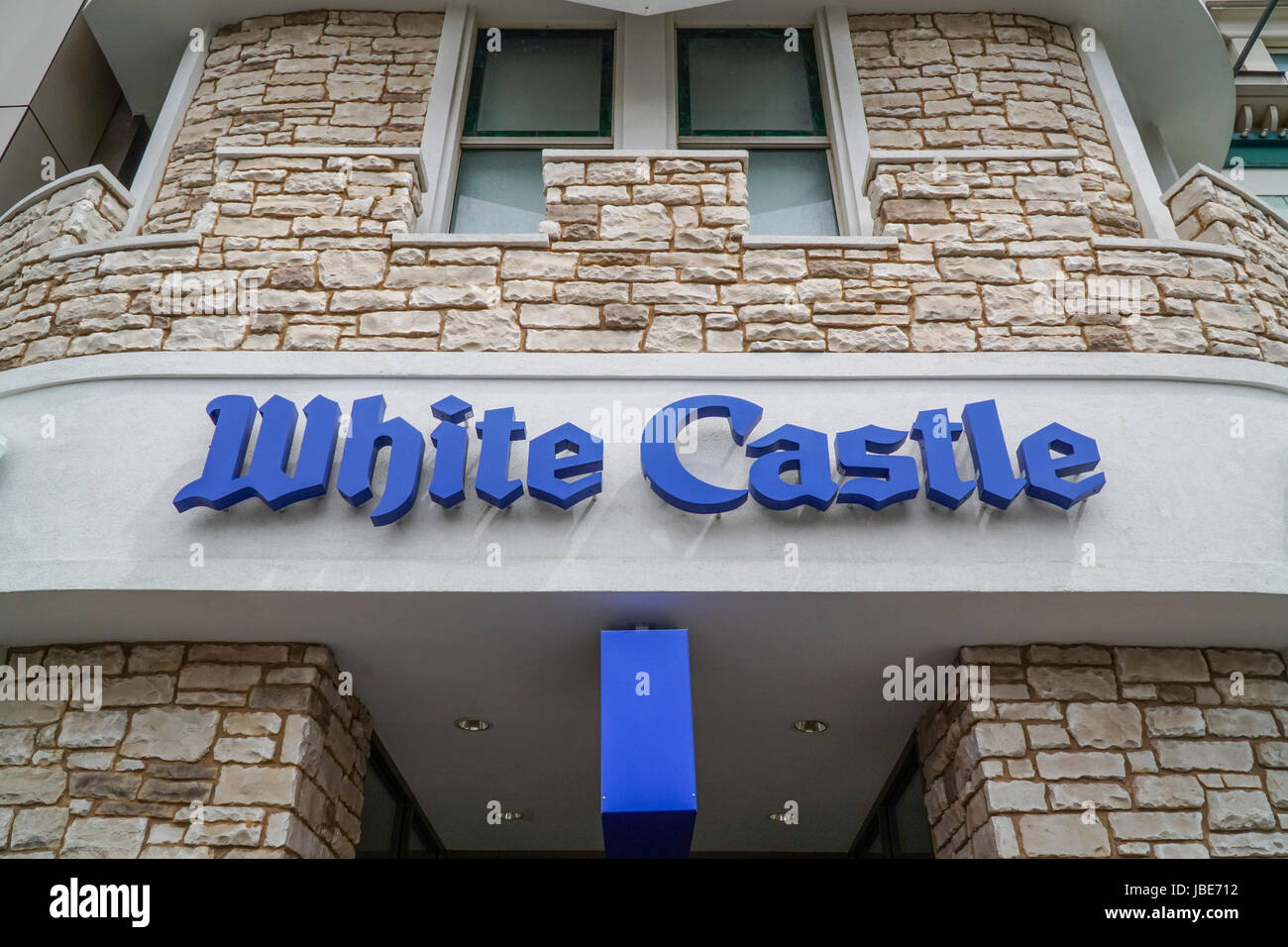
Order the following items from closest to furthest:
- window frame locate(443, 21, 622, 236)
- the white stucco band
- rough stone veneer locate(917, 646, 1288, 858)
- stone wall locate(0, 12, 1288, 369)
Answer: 1. rough stone veneer locate(917, 646, 1288, 858)
2. the white stucco band
3. stone wall locate(0, 12, 1288, 369)
4. window frame locate(443, 21, 622, 236)

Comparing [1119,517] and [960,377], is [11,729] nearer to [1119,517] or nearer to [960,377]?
[960,377]

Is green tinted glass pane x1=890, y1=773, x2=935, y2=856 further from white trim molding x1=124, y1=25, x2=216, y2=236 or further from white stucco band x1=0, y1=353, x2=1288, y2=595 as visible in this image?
white trim molding x1=124, y1=25, x2=216, y2=236

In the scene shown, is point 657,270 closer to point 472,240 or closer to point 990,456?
point 472,240

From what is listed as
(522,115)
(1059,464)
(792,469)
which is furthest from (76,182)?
(1059,464)

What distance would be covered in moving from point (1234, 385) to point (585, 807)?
4708 millimetres

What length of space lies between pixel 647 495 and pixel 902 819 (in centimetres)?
300

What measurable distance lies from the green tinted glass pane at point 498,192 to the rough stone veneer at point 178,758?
306cm

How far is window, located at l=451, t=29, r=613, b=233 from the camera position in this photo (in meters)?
6.43

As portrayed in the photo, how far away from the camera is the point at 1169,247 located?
5.18 metres

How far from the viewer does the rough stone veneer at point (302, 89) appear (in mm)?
6345

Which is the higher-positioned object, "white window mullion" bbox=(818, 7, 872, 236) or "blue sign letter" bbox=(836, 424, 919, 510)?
"white window mullion" bbox=(818, 7, 872, 236)

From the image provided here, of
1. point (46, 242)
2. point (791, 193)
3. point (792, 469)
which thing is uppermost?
point (791, 193)

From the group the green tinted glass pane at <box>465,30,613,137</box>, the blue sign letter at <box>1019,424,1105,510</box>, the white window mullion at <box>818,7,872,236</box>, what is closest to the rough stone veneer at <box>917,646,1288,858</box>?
the blue sign letter at <box>1019,424,1105,510</box>
